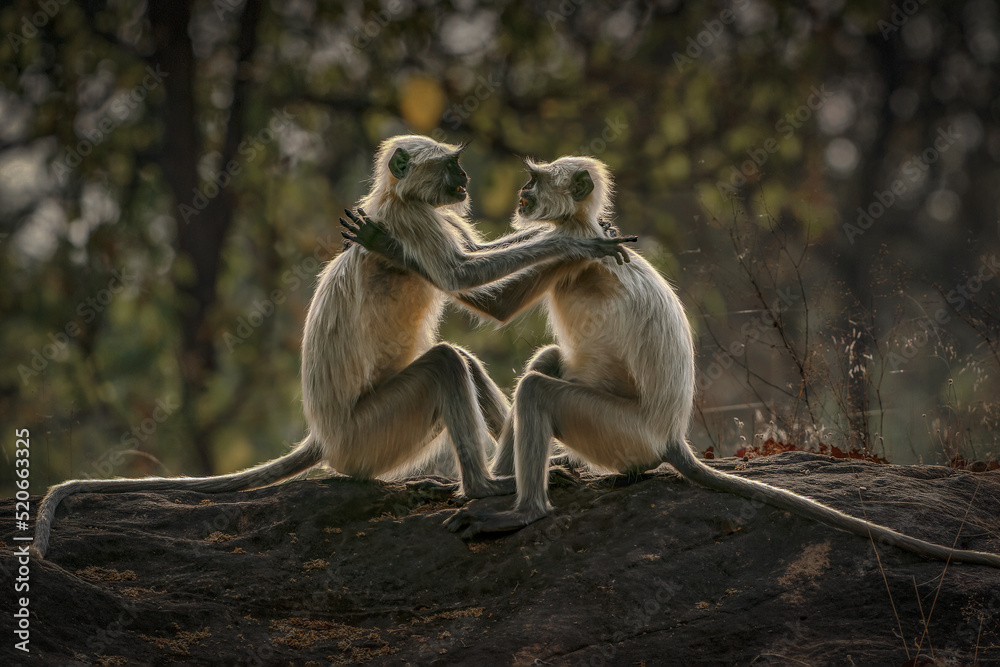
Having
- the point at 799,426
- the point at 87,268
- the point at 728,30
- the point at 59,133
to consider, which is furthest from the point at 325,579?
the point at 728,30

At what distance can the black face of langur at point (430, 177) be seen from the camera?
4.65 meters

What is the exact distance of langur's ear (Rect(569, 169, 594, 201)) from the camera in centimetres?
447

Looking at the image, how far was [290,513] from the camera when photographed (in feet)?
13.4

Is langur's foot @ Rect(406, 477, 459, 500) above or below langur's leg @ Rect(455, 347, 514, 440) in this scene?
below

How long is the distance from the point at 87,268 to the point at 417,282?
7.14 meters

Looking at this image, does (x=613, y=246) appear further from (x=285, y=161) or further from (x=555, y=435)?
(x=285, y=161)

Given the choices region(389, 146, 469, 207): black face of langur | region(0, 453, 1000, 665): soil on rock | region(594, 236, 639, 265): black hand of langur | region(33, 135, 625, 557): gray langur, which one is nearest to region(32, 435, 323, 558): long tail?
region(33, 135, 625, 557): gray langur

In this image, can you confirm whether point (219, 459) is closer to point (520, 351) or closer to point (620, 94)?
point (520, 351)

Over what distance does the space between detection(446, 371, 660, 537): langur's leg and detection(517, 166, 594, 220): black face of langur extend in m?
1.02

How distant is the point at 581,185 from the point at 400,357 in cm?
137

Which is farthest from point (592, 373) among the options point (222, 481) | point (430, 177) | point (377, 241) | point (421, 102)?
point (421, 102)

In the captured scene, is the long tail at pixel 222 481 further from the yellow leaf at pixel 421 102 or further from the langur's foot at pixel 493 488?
the yellow leaf at pixel 421 102

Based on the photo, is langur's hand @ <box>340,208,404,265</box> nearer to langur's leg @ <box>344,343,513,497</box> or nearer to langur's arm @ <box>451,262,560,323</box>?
langur's arm @ <box>451,262,560,323</box>

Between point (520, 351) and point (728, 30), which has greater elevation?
point (728, 30)
